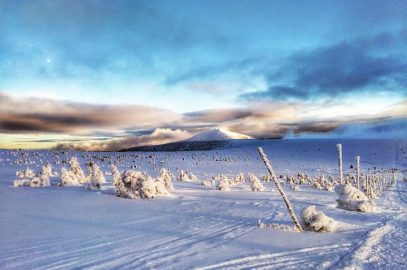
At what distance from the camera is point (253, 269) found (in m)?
5.45

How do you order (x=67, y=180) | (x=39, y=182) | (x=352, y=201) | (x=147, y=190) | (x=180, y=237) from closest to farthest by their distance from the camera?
(x=180, y=237) → (x=352, y=201) → (x=147, y=190) → (x=39, y=182) → (x=67, y=180)

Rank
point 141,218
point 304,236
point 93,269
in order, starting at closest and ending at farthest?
point 93,269 < point 304,236 < point 141,218

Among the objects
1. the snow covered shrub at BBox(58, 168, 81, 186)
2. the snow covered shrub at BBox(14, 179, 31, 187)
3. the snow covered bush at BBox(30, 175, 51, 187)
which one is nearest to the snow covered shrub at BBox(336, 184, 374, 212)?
the snow covered shrub at BBox(58, 168, 81, 186)

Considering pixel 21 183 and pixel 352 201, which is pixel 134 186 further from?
pixel 352 201

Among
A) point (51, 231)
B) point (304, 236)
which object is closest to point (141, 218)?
point (51, 231)

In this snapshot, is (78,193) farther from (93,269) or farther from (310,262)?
(310,262)

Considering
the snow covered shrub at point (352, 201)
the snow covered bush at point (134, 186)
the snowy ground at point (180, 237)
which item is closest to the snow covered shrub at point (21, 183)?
the snowy ground at point (180, 237)

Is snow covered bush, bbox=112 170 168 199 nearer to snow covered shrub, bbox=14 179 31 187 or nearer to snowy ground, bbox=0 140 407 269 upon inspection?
snowy ground, bbox=0 140 407 269

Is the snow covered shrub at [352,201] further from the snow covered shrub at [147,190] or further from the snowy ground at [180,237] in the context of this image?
the snow covered shrub at [147,190]

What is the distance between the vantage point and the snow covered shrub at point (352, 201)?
12508 mm

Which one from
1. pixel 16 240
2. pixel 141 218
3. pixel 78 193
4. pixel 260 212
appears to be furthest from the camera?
pixel 78 193

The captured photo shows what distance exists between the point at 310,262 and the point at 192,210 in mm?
6136

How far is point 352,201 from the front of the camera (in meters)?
12.9

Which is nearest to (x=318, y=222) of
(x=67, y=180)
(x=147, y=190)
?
(x=147, y=190)
